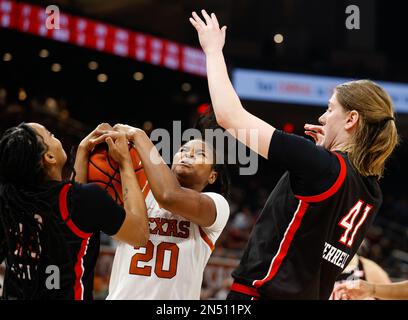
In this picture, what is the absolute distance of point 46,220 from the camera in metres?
2.53

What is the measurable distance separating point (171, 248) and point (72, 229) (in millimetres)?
608

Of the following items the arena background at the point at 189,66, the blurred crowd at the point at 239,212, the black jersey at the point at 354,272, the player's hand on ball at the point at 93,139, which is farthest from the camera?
the arena background at the point at 189,66

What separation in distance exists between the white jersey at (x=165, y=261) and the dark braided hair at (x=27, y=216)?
0.47 m

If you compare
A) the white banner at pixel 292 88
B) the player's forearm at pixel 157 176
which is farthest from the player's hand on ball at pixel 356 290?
the white banner at pixel 292 88

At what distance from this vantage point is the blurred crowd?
11.7 meters

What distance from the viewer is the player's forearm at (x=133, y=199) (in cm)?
262

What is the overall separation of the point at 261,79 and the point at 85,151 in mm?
11858

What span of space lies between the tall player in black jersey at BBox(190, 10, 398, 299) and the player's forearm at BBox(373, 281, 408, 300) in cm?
59

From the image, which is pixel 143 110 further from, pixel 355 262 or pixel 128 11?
pixel 355 262

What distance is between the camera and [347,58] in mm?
17156

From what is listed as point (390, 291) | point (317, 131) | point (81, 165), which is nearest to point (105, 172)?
point (81, 165)

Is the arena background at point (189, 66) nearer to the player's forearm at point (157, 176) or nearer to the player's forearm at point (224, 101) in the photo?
the player's forearm at point (157, 176)

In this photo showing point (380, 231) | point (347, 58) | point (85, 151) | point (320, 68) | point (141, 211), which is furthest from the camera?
point (347, 58)
